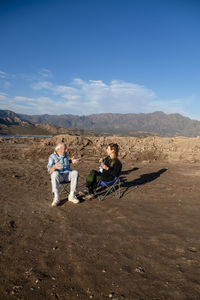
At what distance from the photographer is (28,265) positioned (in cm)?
277

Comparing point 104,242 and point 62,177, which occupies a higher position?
point 62,177

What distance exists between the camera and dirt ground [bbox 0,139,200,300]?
2346 mm

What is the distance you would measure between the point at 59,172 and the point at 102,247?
260cm

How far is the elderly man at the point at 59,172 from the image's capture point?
5051 millimetres

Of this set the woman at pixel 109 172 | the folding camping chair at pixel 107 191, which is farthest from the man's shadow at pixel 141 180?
the woman at pixel 109 172

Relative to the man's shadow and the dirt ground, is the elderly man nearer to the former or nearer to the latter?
the dirt ground

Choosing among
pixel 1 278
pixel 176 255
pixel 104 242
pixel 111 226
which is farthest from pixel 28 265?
pixel 176 255

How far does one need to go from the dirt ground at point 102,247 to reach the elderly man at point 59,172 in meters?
0.34

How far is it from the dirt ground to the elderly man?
34cm

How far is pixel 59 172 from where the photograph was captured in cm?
533

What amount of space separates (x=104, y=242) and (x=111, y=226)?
65cm

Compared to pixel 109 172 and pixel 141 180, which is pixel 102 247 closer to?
pixel 109 172

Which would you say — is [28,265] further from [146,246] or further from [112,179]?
[112,179]

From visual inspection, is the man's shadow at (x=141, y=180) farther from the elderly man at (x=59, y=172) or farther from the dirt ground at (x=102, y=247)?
the elderly man at (x=59, y=172)
